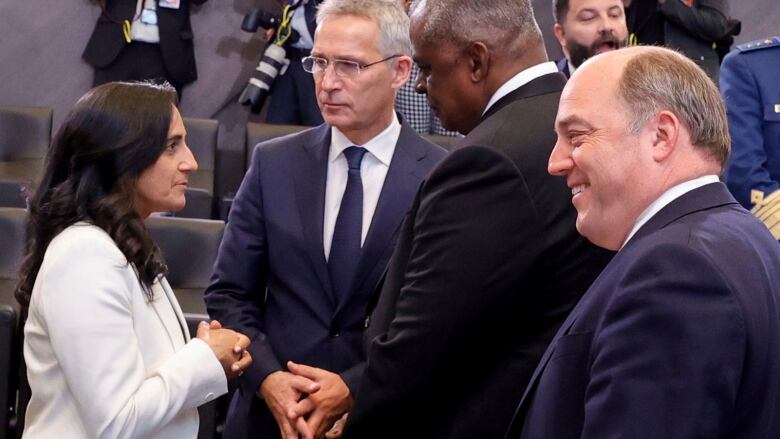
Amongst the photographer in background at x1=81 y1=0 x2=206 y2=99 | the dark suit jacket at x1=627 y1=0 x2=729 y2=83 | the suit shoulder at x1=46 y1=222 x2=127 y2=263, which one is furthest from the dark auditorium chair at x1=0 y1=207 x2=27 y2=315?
the dark suit jacket at x1=627 y1=0 x2=729 y2=83

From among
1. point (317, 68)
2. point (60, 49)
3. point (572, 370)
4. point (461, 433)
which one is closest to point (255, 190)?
point (317, 68)

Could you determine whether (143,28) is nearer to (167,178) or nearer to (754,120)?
(754,120)

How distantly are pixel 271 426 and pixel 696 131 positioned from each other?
1.28 metres

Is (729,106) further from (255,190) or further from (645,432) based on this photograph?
(645,432)

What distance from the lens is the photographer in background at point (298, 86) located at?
5891mm

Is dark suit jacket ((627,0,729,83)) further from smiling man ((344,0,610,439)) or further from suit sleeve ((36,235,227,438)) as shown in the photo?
suit sleeve ((36,235,227,438))

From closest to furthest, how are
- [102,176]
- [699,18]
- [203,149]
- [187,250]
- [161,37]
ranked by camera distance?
[102,176] < [187,250] < [699,18] < [203,149] < [161,37]

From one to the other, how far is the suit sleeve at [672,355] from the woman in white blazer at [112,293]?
905mm

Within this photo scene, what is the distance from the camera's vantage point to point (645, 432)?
121cm

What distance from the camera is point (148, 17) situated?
19.6ft

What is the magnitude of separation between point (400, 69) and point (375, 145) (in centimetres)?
20

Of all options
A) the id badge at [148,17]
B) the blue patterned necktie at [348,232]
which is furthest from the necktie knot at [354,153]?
the id badge at [148,17]

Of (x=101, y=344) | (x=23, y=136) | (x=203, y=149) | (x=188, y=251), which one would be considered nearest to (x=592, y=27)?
(x=188, y=251)

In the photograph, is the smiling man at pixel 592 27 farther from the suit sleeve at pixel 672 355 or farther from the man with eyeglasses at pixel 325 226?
the suit sleeve at pixel 672 355
